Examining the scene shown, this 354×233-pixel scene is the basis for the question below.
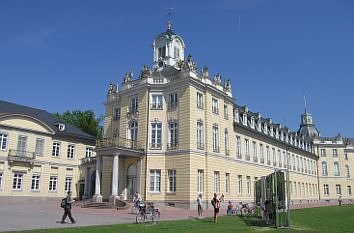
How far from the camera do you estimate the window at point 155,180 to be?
3356 centimetres

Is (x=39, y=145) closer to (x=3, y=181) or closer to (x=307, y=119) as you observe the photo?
(x=3, y=181)

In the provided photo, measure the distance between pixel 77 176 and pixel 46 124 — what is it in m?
7.76

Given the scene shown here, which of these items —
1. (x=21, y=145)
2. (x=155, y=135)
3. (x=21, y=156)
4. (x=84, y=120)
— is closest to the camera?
(x=155, y=135)

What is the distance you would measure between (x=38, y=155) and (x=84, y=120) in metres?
23.3

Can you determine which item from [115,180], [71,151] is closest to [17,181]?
[71,151]

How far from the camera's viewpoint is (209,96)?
119 ft

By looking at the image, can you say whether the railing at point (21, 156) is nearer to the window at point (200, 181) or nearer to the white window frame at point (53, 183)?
the white window frame at point (53, 183)

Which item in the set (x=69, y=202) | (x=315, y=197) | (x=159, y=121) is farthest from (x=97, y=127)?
(x=69, y=202)

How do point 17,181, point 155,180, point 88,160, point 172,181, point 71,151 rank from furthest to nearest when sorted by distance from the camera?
point 71,151
point 88,160
point 17,181
point 155,180
point 172,181

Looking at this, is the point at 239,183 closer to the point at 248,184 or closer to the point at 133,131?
the point at 248,184

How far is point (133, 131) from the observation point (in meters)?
36.7

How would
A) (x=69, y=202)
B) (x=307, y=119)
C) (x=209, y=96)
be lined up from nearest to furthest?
(x=69, y=202) → (x=209, y=96) → (x=307, y=119)

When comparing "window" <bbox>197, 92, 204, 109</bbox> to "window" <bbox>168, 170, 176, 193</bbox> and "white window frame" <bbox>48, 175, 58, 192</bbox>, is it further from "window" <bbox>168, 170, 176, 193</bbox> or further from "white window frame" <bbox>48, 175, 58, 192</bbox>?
"white window frame" <bbox>48, 175, 58, 192</bbox>

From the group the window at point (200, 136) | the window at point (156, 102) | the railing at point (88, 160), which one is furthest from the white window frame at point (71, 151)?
the window at point (200, 136)
